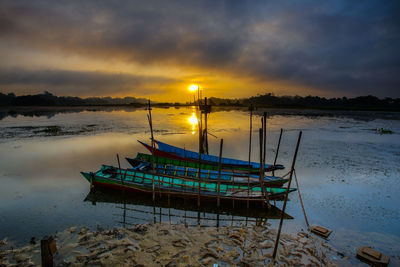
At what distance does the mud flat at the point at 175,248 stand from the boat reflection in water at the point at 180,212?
3.24 ft

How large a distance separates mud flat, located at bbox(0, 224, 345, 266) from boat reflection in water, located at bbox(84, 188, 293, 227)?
99 centimetres

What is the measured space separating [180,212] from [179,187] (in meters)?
1.81

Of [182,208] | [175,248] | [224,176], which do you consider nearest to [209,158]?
[224,176]

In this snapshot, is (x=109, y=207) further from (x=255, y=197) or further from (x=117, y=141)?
(x=117, y=141)

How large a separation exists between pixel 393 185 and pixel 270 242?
13.6m

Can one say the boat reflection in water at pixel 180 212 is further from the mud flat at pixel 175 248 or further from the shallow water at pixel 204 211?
the mud flat at pixel 175 248

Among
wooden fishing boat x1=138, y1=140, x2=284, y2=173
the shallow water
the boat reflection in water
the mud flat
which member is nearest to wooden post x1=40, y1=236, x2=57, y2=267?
the mud flat

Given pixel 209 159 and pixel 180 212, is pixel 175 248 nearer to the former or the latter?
pixel 180 212

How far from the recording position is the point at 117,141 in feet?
101

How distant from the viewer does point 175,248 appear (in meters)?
8.43

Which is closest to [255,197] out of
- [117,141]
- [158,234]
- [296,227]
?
[296,227]

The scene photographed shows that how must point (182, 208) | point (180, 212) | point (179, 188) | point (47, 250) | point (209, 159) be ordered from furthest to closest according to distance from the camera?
point (209, 159) → point (179, 188) → point (182, 208) → point (180, 212) → point (47, 250)

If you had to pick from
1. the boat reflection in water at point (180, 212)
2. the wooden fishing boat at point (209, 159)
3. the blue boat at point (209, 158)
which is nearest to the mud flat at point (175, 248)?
the boat reflection in water at point (180, 212)

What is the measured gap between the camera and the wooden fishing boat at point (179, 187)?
1233 centimetres
